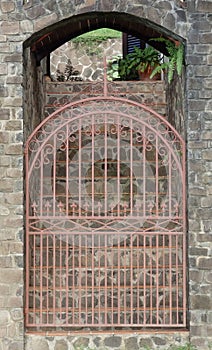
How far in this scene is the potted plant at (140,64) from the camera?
37.7 feet

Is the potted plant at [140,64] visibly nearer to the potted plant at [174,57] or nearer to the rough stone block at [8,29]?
the potted plant at [174,57]

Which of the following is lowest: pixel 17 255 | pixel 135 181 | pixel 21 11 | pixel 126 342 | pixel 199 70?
pixel 126 342

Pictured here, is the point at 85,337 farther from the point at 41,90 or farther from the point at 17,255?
the point at 41,90

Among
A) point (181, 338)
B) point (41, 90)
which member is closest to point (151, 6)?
point (181, 338)

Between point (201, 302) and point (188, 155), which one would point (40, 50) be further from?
point (201, 302)

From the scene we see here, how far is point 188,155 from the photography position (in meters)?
6.98

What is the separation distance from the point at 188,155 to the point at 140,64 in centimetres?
499

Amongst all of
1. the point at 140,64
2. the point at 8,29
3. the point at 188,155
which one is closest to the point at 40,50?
the point at 8,29

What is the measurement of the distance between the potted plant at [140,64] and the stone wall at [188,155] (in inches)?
169

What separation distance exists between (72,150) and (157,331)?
427cm

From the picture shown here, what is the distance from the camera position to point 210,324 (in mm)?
6887

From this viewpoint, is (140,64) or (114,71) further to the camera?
(114,71)

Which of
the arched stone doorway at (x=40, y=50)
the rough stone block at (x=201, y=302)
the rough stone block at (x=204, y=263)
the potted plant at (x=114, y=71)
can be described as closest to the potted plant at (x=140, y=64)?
the potted plant at (x=114, y=71)

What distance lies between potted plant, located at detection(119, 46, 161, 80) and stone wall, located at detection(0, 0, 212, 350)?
4.30 m
